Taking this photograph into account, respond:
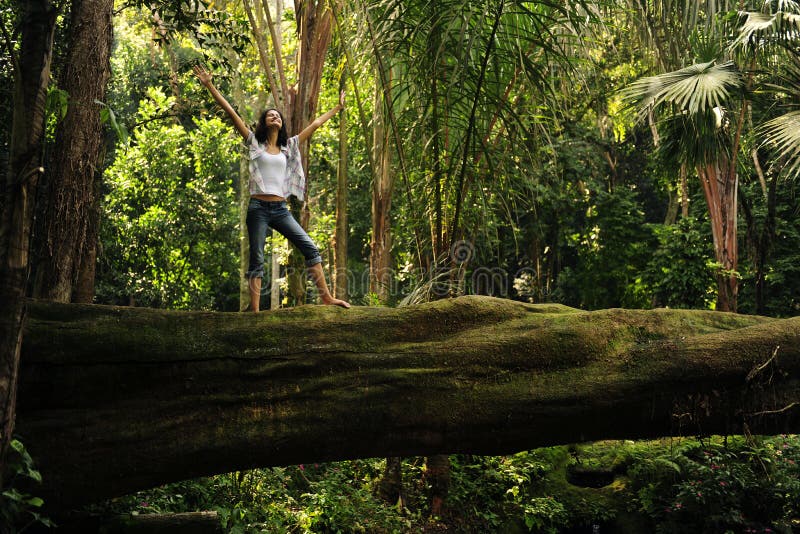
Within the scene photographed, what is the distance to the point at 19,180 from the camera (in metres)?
3.51

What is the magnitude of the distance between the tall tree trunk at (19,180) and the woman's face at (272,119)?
1.99m

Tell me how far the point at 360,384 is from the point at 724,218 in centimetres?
956

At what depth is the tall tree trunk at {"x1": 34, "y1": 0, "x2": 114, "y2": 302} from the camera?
570cm

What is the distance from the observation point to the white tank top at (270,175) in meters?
5.26

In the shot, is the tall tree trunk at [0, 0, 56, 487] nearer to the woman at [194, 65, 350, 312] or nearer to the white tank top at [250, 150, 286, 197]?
the woman at [194, 65, 350, 312]

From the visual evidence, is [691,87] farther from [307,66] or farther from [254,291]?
[254,291]

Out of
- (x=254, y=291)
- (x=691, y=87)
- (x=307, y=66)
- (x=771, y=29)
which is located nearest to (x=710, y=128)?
(x=691, y=87)

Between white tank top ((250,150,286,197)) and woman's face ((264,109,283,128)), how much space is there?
0.72 ft

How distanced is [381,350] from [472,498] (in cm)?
512

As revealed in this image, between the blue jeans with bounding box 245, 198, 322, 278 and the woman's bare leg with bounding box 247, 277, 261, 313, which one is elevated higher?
the blue jeans with bounding box 245, 198, 322, 278

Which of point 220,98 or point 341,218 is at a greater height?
point 341,218

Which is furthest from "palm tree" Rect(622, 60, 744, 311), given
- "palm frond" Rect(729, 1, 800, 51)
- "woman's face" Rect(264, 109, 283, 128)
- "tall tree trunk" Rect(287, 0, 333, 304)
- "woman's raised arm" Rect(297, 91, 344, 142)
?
"woman's face" Rect(264, 109, 283, 128)

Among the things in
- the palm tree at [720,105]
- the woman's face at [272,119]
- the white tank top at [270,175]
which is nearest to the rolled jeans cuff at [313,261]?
the white tank top at [270,175]

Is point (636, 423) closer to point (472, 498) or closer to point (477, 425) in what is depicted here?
point (477, 425)
